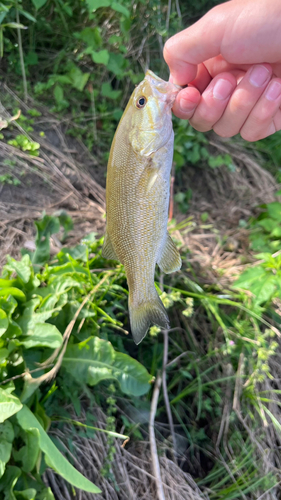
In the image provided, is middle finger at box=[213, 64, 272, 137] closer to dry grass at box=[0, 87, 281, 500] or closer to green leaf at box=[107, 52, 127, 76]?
dry grass at box=[0, 87, 281, 500]

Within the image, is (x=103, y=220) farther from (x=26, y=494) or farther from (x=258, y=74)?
(x=26, y=494)

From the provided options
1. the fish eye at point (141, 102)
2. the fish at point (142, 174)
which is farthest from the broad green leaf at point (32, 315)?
the fish eye at point (141, 102)

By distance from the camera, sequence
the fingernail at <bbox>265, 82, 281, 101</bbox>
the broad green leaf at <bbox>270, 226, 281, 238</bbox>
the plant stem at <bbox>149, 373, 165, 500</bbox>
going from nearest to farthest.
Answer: the fingernail at <bbox>265, 82, 281, 101</bbox>
the plant stem at <bbox>149, 373, 165, 500</bbox>
the broad green leaf at <bbox>270, 226, 281, 238</bbox>

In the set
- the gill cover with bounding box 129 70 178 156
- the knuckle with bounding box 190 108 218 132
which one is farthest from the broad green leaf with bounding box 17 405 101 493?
the knuckle with bounding box 190 108 218 132

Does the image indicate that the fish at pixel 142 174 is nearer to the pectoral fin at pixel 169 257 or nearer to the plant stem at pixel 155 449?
the pectoral fin at pixel 169 257

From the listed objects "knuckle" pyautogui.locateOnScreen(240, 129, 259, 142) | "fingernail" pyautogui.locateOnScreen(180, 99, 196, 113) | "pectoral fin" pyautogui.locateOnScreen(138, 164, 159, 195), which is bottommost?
"pectoral fin" pyautogui.locateOnScreen(138, 164, 159, 195)

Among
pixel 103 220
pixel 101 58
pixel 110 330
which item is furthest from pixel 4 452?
pixel 101 58
